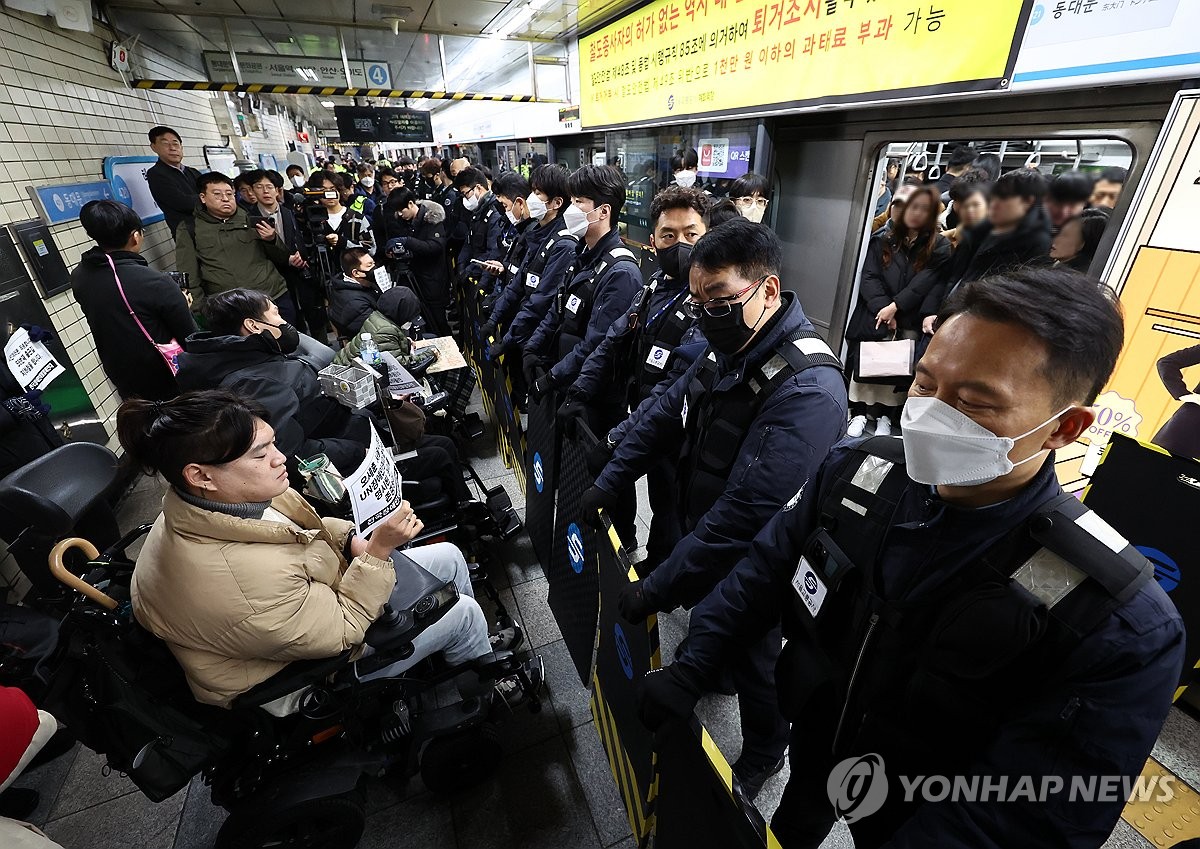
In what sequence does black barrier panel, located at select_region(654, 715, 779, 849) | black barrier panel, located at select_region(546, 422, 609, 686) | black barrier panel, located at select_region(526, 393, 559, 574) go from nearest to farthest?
1. black barrier panel, located at select_region(654, 715, 779, 849)
2. black barrier panel, located at select_region(546, 422, 609, 686)
3. black barrier panel, located at select_region(526, 393, 559, 574)

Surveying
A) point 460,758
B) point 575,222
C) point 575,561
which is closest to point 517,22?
point 575,222

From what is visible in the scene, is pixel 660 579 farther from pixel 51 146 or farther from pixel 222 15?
pixel 222 15

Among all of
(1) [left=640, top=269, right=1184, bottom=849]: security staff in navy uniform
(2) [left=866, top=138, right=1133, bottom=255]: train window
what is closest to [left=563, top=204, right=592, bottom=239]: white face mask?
(2) [left=866, top=138, right=1133, bottom=255]: train window

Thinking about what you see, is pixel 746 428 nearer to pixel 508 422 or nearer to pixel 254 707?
pixel 254 707

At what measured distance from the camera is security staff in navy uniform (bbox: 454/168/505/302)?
6.02 m

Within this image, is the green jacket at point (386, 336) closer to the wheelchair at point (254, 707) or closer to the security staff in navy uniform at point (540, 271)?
the security staff in navy uniform at point (540, 271)

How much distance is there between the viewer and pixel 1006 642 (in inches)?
33.2

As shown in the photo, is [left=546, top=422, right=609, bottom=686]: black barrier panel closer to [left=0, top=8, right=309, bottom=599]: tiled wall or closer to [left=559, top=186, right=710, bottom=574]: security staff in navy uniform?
[left=559, top=186, right=710, bottom=574]: security staff in navy uniform

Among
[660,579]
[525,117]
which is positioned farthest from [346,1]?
[660,579]

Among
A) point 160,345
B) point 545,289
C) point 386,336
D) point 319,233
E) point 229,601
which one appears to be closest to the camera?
point 229,601

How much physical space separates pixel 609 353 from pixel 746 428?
1245 mm

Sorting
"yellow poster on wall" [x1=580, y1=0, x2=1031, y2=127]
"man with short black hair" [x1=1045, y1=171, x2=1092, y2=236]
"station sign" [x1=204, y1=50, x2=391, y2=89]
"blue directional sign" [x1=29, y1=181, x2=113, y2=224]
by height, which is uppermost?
"station sign" [x1=204, y1=50, x2=391, y2=89]

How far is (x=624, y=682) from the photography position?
5.26 ft

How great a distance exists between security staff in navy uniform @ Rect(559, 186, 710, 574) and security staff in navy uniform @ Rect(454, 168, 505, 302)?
3.20 metres
